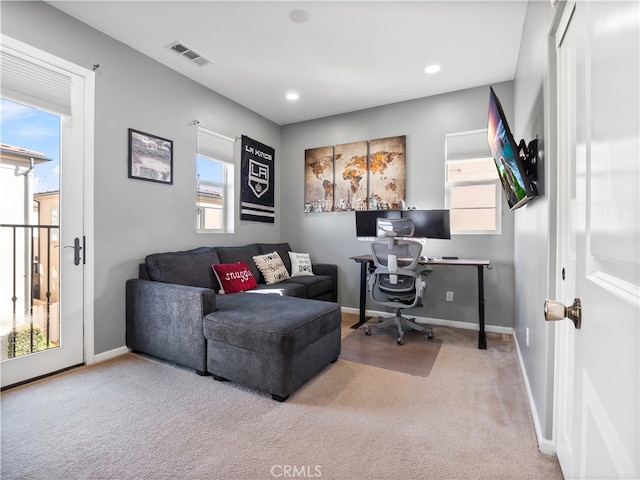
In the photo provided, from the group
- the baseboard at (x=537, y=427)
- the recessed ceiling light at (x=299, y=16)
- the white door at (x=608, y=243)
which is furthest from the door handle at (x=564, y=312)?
the recessed ceiling light at (x=299, y=16)

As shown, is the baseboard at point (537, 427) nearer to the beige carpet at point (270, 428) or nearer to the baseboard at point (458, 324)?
the beige carpet at point (270, 428)

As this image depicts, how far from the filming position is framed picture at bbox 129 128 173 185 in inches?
117

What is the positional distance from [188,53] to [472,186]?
3.41 meters

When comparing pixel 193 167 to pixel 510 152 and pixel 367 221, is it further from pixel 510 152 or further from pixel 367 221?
pixel 510 152

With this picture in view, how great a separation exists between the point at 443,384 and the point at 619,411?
2006 mm

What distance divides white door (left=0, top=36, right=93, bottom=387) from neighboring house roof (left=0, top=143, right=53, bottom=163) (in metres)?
0.12

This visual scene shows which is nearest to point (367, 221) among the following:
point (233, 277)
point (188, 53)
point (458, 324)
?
point (458, 324)

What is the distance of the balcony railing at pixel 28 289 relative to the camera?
229cm

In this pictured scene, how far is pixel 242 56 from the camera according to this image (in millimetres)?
3078

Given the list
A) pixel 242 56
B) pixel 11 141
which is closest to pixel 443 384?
pixel 242 56

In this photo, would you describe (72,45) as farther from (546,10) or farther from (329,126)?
(546,10)

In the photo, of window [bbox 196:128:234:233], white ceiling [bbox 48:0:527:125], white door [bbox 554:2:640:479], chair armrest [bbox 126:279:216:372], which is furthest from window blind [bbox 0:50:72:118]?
white door [bbox 554:2:640:479]

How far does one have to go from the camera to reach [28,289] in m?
2.41

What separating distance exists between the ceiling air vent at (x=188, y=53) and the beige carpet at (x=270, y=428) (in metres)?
2.89
